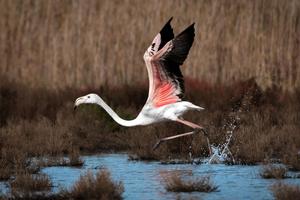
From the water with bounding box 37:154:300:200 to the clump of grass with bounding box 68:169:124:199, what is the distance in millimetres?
339

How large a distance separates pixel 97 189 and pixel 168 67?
331 centimetres

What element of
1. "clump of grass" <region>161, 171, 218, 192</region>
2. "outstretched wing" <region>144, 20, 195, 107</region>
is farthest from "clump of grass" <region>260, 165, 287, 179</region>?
"outstretched wing" <region>144, 20, 195, 107</region>

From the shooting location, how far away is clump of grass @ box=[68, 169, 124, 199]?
8.15 meters

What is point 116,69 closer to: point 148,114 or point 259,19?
point 259,19

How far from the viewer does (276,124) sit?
14.0m

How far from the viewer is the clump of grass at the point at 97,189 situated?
8.15 metres

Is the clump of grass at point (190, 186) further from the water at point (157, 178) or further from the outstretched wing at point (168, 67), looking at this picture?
the outstretched wing at point (168, 67)

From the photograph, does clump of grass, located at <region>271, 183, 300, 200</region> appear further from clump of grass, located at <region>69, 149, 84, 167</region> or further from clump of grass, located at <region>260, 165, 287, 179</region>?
clump of grass, located at <region>69, 149, 84, 167</region>

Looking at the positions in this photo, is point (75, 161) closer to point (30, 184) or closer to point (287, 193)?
point (30, 184)

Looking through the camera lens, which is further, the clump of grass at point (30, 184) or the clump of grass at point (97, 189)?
the clump of grass at point (30, 184)

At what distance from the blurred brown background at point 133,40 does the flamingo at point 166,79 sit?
415cm

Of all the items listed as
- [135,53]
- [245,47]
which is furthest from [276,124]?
[135,53]

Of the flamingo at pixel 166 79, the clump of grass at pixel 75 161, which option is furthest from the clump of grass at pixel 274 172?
the clump of grass at pixel 75 161

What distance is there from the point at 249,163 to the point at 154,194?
8.20 feet
